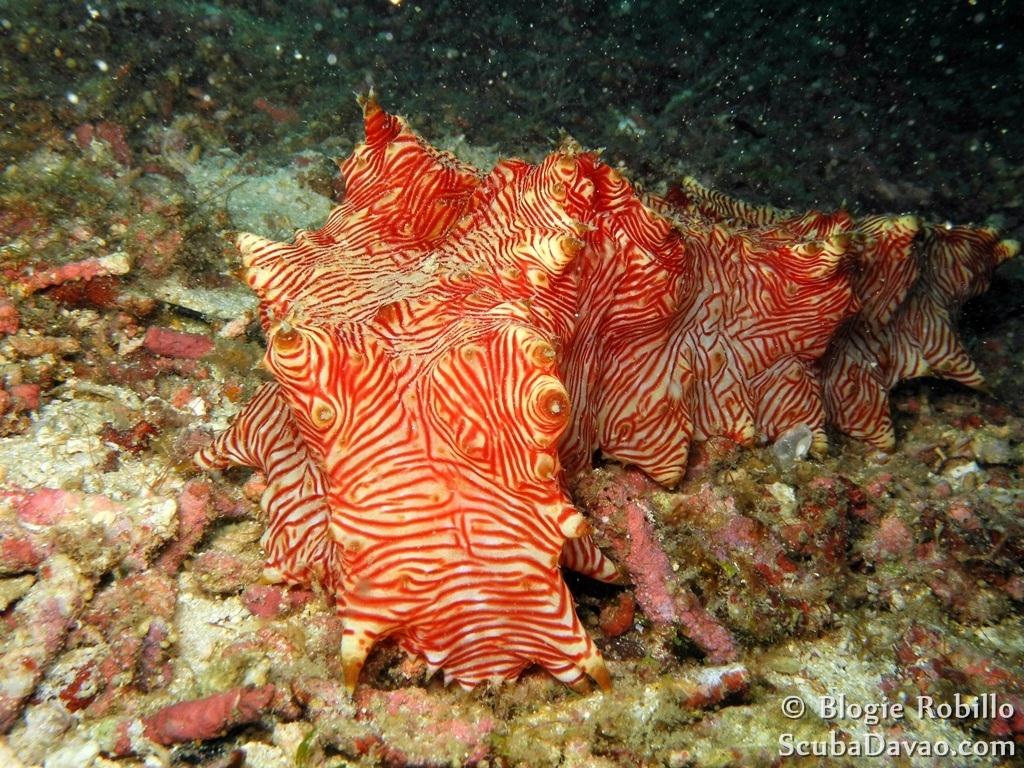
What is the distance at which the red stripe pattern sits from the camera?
276 cm

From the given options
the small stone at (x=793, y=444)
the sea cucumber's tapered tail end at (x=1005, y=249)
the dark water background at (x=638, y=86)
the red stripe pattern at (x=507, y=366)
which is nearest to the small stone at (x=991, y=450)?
the red stripe pattern at (x=507, y=366)

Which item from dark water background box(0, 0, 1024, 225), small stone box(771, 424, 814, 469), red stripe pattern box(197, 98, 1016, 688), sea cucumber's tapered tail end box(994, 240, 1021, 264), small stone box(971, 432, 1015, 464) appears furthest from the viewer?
dark water background box(0, 0, 1024, 225)

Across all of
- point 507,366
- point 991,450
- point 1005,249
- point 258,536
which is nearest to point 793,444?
point 991,450

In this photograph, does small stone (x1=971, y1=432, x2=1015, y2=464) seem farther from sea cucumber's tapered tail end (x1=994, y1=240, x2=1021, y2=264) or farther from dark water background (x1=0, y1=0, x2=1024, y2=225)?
dark water background (x1=0, y1=0, x2=1024, y2=225)

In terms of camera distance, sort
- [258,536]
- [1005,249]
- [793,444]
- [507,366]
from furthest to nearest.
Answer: [1005,249] → [793,444] → [258,536] → [507,366]

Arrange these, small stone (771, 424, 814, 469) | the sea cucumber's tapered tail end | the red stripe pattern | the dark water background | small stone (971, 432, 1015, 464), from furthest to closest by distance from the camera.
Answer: the dark water background < the sea cucumber's tapered tail end < small stone (971, 432, 1015, 464) < small stone (771, 424, 814, 469) < the red stripe pattern

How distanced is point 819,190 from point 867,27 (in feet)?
19.5

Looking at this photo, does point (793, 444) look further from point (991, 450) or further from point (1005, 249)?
point (1005, 249)

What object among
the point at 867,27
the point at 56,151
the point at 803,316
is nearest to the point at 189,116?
the point at 56,151

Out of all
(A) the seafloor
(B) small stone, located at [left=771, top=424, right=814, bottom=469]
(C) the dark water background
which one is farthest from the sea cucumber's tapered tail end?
(C) the dark water background

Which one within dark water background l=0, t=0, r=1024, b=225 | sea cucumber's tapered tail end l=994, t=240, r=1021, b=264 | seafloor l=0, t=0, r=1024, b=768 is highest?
dark water background l=0, t=0, r=1024, b=225

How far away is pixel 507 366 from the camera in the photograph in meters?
2.80

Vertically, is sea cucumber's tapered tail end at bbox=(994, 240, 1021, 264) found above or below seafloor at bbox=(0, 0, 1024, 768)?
above

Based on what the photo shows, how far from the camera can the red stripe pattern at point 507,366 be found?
9.04 ft
